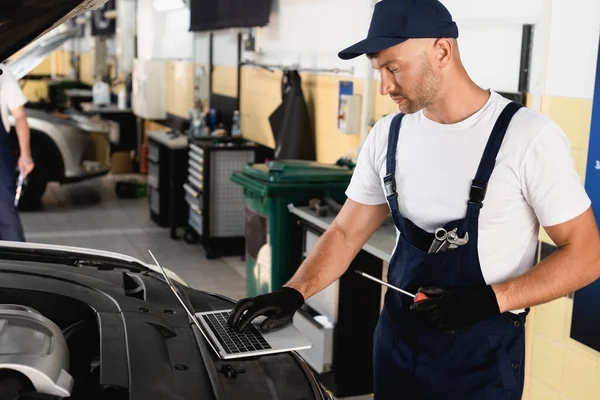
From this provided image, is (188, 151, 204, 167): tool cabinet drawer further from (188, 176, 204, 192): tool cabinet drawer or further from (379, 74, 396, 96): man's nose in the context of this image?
(379, 74, 396, 96): man's nose

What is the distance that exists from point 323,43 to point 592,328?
10.2ft

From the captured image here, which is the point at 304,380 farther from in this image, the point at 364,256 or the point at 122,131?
the point at 122,131

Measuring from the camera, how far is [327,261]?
7.21 ft

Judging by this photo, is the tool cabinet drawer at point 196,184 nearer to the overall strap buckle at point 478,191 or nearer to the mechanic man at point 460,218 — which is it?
the mechanic man at point 460,218

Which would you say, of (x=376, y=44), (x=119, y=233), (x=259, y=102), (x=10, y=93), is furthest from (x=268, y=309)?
(x=119, y=233)

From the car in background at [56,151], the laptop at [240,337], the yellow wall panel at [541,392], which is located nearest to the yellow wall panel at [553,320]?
the yellow wall panel at [541,392]

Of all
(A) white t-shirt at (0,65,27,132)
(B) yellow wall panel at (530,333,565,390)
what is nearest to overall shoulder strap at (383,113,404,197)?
(B) yellow wall panel at (530,333,565,390)

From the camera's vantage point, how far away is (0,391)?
4.40ft

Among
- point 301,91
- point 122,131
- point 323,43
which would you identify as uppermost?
point 323,43

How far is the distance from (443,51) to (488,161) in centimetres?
30

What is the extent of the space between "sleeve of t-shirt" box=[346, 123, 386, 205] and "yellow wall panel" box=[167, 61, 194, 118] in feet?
21.9

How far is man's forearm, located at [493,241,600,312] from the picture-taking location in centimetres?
179

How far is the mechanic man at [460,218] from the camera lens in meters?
1.80

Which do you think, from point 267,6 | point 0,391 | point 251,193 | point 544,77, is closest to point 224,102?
point 267,6
